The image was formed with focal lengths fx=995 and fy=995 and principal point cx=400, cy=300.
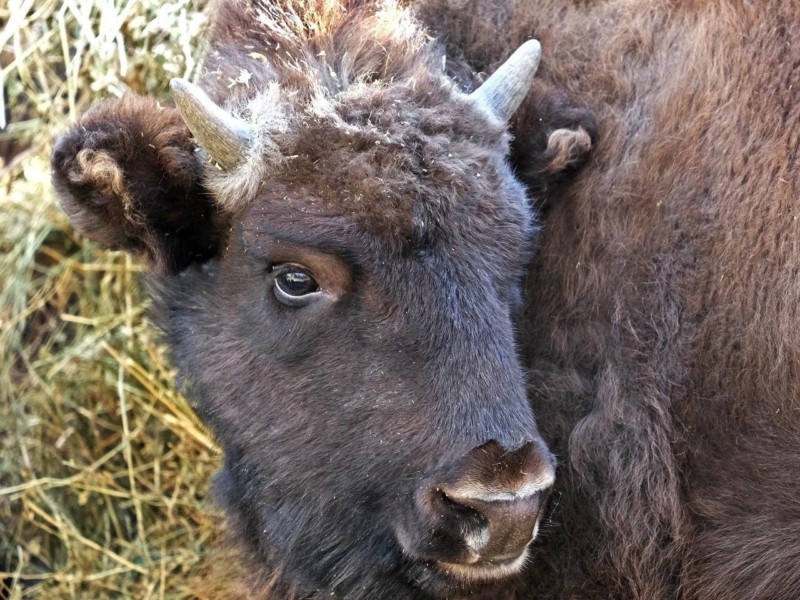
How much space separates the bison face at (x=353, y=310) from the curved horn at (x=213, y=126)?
1 cm

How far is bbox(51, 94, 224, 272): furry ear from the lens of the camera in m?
3.71

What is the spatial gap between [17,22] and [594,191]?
10.6 ft

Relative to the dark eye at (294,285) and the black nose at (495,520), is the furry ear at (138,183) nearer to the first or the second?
the dark eye at (294,285)

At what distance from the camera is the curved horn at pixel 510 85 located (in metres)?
4.05

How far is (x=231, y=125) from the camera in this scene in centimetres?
368

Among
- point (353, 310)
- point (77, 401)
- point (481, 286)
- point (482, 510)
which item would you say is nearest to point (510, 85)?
point (481, 286)

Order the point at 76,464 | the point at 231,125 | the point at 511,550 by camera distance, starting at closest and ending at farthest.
A: the point at 511,550 → the point at 231,125 → the point at 76,464

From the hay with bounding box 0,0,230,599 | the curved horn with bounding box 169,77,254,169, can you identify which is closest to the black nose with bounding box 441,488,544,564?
the curved horn with bounding box 169,77,254,169

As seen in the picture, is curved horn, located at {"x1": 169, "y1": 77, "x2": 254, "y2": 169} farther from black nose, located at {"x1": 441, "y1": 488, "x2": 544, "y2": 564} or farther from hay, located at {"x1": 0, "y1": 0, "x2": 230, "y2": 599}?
hay, located at {"x1": 0, "y1": 0, "x2": 230, "y2": 599}

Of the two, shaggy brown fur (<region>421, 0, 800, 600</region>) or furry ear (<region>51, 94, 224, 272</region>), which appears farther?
shaggy brown fur (<region>421, 0, 800, 600</region>)

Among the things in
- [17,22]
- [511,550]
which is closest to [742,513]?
[511,550]

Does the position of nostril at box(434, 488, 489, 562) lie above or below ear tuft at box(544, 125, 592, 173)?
below

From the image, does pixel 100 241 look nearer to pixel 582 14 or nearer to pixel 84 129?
pixel 84 129

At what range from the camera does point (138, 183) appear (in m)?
3.77
